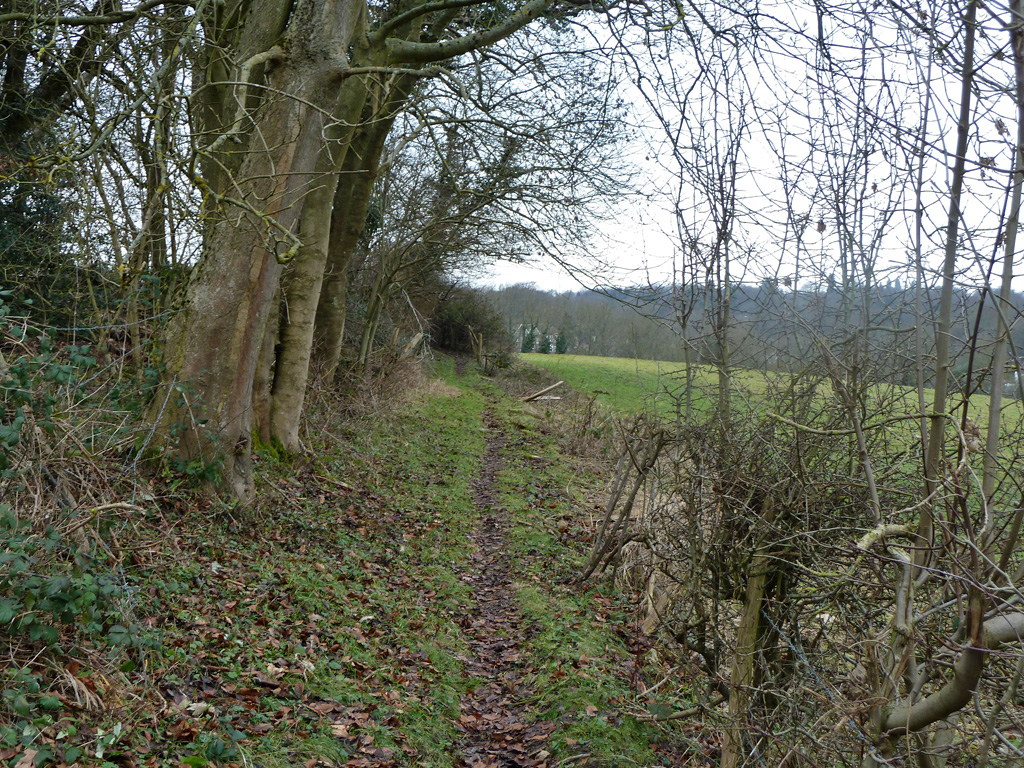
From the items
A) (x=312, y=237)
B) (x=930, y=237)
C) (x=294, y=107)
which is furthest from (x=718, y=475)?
(x=312, y=237)

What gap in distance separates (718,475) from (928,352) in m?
1.68

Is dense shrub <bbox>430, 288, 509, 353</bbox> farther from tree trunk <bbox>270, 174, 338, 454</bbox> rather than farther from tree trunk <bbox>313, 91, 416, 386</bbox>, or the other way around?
tree trunk <bbox>270, 174, 338, 454</bbox>

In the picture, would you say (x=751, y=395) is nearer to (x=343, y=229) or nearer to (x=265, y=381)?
(x=265, y=381)

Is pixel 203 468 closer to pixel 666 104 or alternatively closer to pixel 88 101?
pixel 88 101

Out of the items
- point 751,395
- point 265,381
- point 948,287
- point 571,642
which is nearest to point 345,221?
point 265,381

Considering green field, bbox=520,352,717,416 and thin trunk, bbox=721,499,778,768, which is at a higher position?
green field, bbox=520,352,717,416

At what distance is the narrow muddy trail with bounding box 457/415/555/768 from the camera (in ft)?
16.4

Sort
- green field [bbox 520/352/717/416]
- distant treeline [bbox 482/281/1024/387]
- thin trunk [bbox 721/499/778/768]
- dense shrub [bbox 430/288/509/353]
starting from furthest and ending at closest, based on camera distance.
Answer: dense shrub [bbox 430/288/509/353] → green field [bbox 520/352/717/416] → thin trunk [bbox 721/499/778/768] → distant treeline [bbox 482/281/1024/387]

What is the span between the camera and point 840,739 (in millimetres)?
3404

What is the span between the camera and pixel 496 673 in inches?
239

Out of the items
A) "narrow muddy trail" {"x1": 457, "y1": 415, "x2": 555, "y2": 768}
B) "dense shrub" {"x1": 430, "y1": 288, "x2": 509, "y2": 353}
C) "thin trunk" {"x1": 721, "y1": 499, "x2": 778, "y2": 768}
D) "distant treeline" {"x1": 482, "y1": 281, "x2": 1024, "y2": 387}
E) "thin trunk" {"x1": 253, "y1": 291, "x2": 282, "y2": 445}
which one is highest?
"dense shrub" {"x1": 430, "y1": 288, "x2": 509, "y2": 353}

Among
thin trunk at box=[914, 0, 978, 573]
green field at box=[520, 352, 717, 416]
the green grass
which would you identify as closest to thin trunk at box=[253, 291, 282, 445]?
the green grass

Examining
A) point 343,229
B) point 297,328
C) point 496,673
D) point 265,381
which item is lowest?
point 496,673

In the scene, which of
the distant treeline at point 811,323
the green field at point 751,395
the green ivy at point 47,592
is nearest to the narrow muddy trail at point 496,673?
the green ivy at point 47,592
